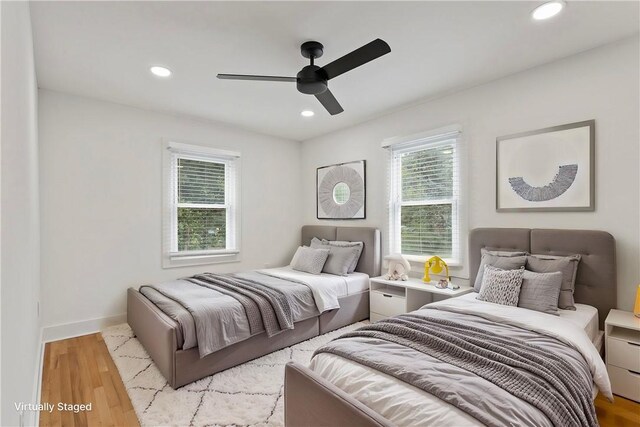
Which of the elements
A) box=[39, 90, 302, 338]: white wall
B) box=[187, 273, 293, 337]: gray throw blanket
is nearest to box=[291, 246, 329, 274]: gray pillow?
box=[187, 273, 293, 337]: gray throw blanket

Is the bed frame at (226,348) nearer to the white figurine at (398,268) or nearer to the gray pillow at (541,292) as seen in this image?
the white figurine at (398,268)

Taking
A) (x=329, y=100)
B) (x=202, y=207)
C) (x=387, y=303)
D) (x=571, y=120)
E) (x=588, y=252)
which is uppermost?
(x=329, y=100)

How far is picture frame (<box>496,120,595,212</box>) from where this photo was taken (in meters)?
2.60

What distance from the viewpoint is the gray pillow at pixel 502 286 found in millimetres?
2412

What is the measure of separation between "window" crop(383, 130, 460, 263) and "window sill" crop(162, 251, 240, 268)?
226 cm

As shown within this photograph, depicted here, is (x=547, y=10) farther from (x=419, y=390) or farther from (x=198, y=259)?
(x=198, y=259)

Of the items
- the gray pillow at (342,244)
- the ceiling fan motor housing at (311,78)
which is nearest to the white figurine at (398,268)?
the gray pillow at (342,244)

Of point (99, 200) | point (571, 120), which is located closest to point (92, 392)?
point (99, 200)

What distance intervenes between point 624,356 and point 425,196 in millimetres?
2139

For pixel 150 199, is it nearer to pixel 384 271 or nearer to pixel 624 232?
pixel 384 271

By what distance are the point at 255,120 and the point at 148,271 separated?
2.36m

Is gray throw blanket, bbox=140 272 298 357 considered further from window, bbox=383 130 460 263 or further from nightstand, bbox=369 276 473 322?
window, bbox=383 130 460 263

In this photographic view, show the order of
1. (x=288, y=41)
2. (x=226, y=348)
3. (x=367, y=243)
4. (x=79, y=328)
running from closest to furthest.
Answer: (x=288, y=41), (x=226, y=348), (x=79, y=328), (x=367, y=243)

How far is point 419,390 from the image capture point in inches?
54.7
